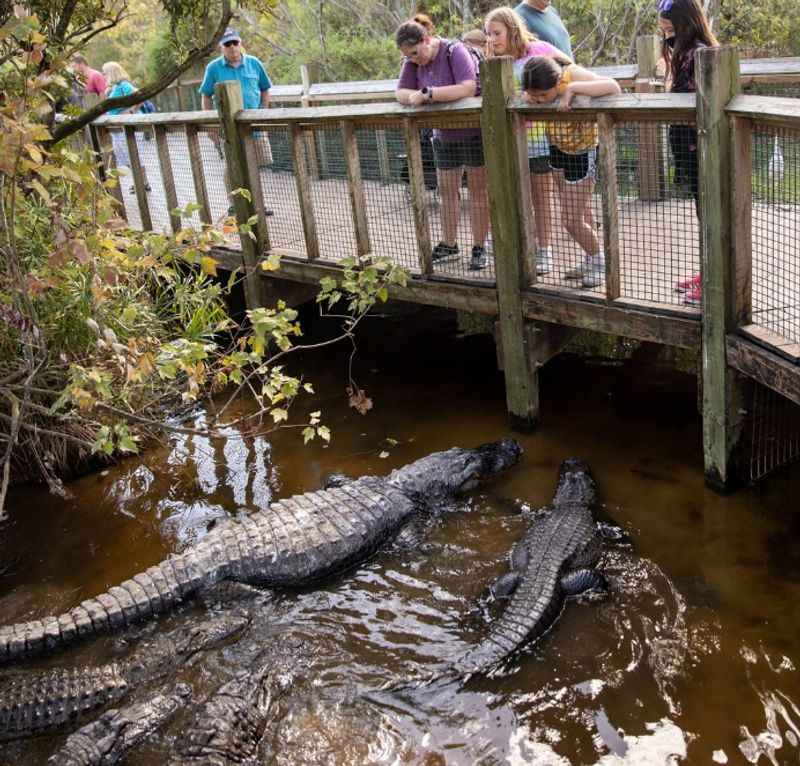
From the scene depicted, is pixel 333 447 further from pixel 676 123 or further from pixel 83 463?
pixel 676 123

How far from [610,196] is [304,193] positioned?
264 cm

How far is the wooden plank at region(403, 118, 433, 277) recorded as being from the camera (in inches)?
236

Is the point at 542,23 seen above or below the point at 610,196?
above

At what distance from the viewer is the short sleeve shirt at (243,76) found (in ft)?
28.4

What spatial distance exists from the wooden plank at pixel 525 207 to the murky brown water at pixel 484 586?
46.4 inches

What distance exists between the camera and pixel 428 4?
15492 mm

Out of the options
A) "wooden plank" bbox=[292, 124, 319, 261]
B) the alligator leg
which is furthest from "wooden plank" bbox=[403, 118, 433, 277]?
the alligator leg

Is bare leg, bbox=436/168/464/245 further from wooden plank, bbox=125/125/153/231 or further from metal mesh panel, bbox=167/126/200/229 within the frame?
wooden plank, bbox=125/125/153/231

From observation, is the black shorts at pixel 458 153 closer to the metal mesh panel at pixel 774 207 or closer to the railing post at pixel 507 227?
the railing post at pixel 507 227

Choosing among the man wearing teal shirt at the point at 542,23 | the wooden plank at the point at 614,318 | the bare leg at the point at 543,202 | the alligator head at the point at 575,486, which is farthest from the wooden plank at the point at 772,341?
the man wearing teal shirt at the point at 542,23

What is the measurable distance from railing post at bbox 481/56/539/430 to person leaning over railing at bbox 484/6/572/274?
0.52 ft

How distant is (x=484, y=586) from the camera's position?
15.5ft

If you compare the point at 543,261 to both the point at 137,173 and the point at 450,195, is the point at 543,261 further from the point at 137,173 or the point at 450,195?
the point at 137,173

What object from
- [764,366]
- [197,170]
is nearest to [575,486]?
[764,366]
